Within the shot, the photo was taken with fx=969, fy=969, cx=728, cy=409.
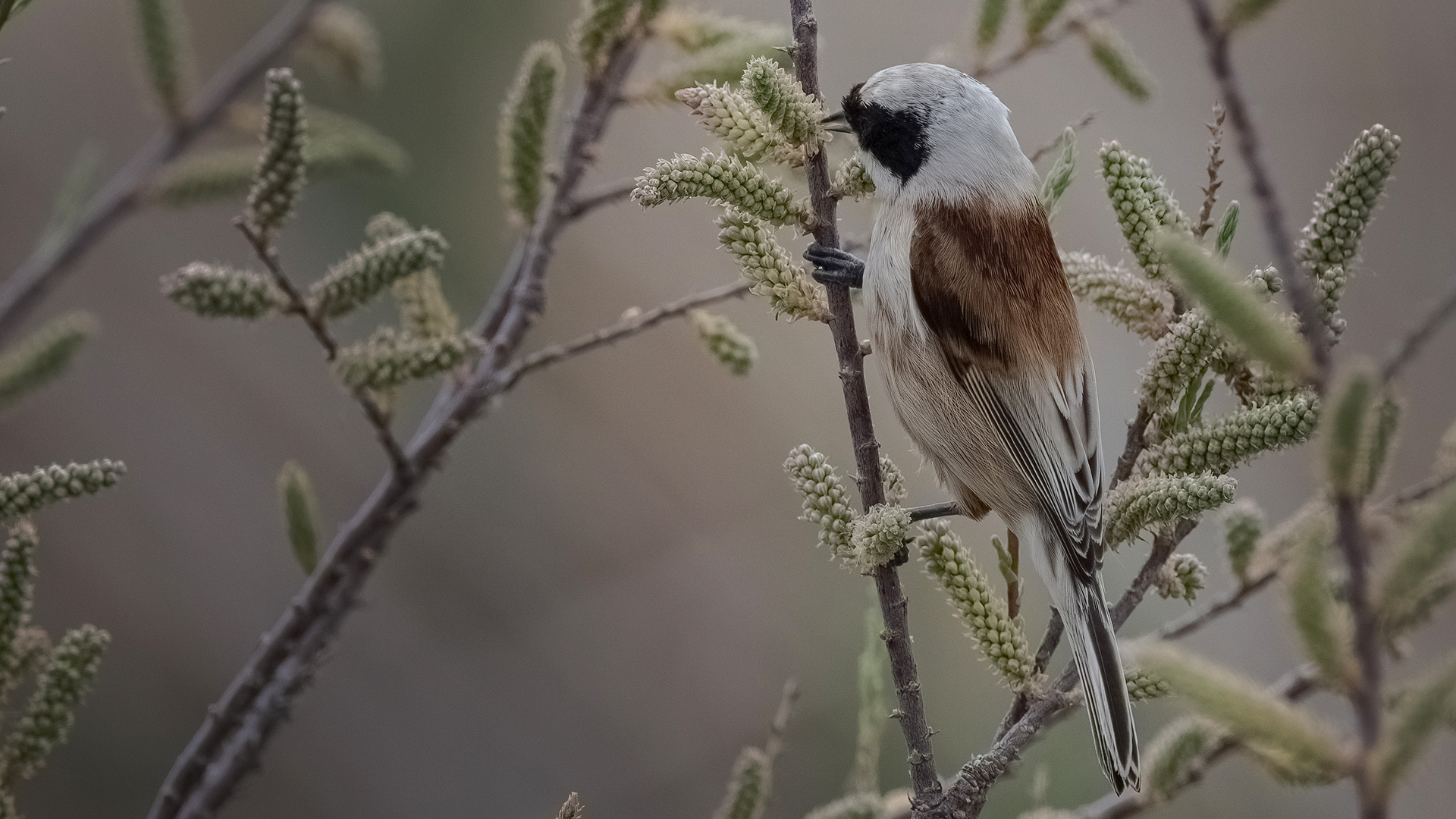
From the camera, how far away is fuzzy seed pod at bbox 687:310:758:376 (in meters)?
0.80

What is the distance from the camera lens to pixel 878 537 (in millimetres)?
540

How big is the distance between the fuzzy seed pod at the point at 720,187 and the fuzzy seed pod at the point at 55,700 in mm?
421

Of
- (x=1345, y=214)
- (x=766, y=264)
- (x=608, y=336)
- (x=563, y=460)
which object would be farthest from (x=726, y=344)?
(x=563, y=460)

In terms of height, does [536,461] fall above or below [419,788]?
above

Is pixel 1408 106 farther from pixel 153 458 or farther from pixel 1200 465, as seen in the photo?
pixel 153 458

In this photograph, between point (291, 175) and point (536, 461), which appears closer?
point (291, 175)

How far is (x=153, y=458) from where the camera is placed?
147 cm

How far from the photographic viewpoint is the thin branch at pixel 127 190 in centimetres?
86

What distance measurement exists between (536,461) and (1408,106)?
1.83m

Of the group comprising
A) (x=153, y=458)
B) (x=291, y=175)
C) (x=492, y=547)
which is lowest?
(x=492, y=547)

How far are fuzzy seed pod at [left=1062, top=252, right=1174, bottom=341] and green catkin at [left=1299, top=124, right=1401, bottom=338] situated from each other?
0.33ft

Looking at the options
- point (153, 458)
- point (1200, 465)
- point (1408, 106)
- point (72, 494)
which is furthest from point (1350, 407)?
point (1408, 106)

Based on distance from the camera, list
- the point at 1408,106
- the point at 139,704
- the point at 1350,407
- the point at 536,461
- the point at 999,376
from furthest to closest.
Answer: the point at 1408,106 < the point at 536,461 < the point at 139,704 < the point at 999,376 < the point at 1350,407

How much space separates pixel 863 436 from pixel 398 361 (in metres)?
0.34
